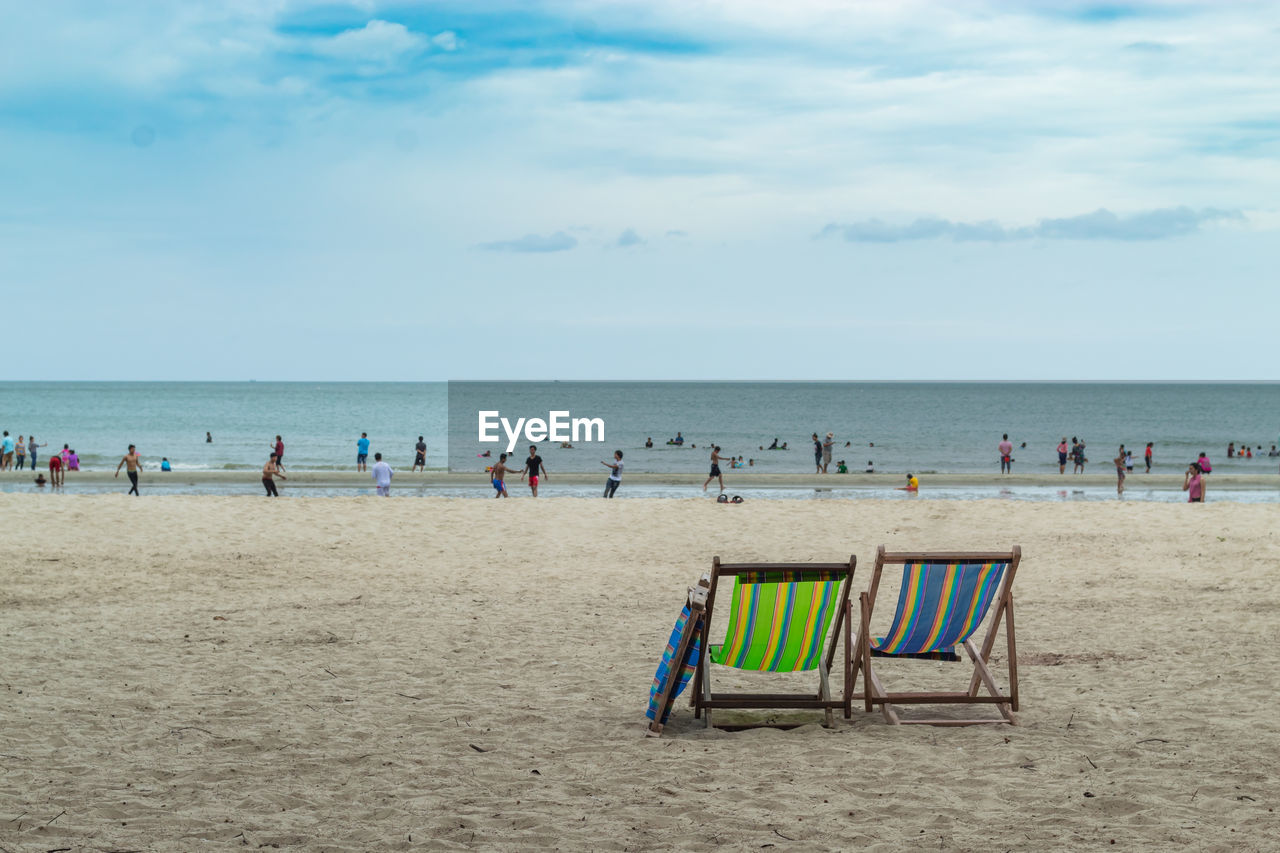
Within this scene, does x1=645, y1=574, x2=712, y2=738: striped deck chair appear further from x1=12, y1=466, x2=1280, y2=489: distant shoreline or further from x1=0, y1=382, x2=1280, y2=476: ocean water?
x1=0, y1=382, x2=1280, y2=476: ocean water

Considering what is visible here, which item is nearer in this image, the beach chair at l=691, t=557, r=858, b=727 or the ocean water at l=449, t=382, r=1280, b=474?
the beach chair at l=691, t=557, r=858, b=727

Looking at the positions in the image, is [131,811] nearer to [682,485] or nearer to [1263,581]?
[1263,581]

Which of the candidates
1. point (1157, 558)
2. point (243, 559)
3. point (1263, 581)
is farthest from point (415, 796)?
point (1157, 558)

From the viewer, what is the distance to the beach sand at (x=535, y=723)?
4309 millimetres

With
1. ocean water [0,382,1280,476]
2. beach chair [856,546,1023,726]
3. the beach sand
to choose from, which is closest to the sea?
ocean water [0,382,1280,476]

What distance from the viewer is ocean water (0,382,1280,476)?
47.4 meters

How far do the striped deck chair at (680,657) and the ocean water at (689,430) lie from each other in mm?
33409

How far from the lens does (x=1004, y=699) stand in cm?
586

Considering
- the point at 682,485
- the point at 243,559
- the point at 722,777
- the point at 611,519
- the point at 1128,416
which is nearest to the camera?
the point at 722,777

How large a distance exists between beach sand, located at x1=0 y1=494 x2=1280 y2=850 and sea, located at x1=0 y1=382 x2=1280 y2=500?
730 inches

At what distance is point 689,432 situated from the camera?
7350 centimetres

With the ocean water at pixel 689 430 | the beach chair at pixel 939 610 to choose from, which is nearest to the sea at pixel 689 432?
the ocean water at pixel 689 430

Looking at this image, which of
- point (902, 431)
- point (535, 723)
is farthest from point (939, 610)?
point (902, 431)

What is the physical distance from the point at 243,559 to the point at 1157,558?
10840mm
